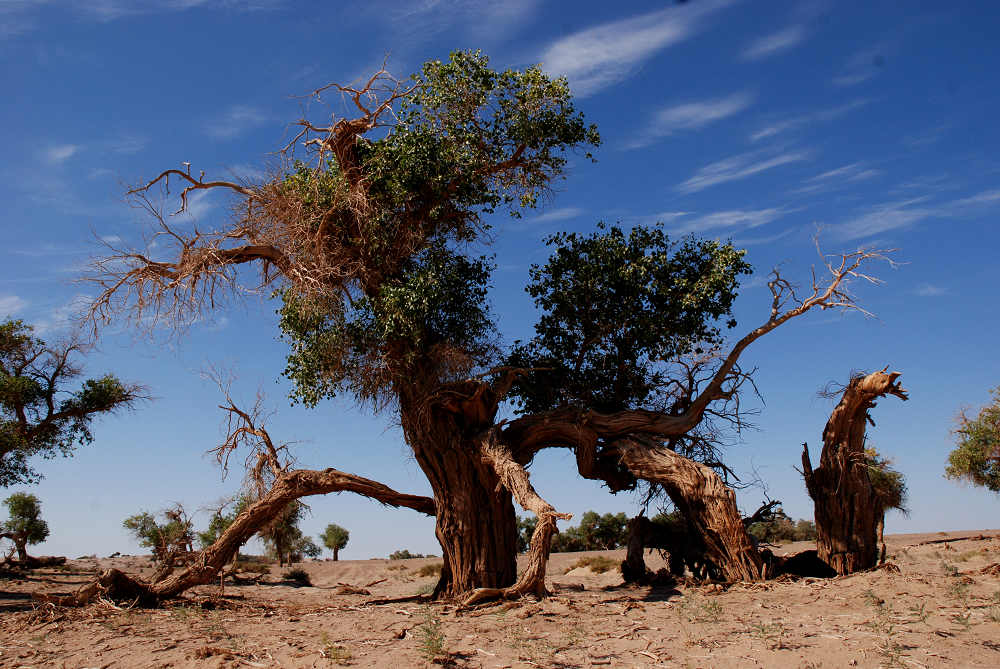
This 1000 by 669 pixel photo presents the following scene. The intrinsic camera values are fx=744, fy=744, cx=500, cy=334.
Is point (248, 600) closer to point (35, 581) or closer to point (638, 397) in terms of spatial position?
point (638, 397)

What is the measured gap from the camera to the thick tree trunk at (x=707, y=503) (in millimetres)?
12094

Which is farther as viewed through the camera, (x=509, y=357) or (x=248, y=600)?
(x=509, y=357)

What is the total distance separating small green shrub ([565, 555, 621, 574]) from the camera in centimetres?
2042

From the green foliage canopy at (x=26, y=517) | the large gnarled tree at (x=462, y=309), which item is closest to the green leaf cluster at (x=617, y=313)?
the large gnarled tree at (x=462, y=309)

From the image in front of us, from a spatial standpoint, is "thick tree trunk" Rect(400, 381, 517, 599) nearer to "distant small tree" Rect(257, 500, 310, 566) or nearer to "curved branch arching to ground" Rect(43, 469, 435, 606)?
"curved branch arching to ground" Rect(43, 469, 435, 606)

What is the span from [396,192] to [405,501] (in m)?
5.87

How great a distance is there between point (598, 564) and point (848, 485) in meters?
9.56

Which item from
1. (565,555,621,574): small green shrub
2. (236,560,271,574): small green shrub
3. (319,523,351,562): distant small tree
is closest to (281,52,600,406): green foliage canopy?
(565,555,621,574): small green shrub

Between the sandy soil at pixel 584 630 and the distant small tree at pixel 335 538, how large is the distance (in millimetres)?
27536

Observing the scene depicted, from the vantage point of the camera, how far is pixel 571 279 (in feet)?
48.5

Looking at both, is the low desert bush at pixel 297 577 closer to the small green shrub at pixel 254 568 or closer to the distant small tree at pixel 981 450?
the small green shrub at pixel 254 568

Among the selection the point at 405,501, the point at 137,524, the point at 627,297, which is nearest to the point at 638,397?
the point at 627,297

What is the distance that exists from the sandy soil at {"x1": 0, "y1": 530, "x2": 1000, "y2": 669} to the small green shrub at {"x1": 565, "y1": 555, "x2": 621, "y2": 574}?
753 centimetres

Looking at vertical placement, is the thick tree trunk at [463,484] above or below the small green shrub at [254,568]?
above
